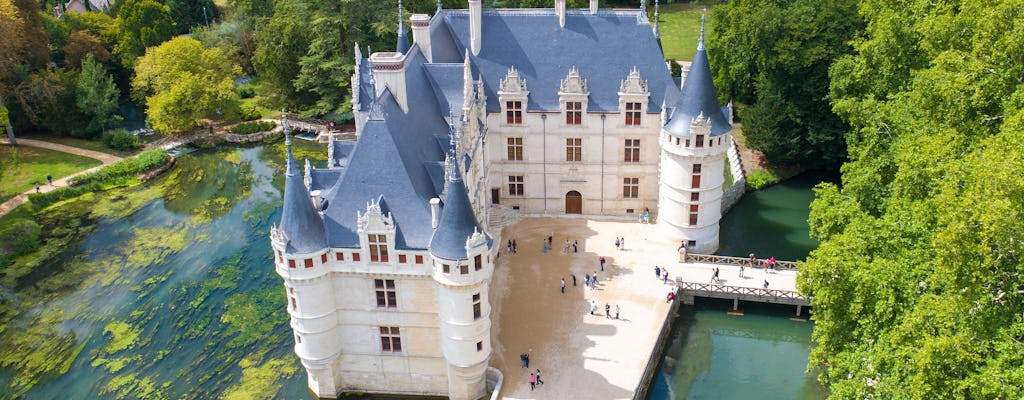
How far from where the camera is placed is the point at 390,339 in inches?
1543

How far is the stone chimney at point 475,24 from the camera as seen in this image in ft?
172

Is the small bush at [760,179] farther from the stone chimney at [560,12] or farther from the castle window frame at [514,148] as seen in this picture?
the stone chimney at [560,12]

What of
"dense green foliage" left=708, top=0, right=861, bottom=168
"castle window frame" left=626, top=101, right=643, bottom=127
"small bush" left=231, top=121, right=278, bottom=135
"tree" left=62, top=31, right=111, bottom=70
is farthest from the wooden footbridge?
"tree" left=62, top=31, right=111, bottom=70

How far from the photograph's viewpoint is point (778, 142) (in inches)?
2424

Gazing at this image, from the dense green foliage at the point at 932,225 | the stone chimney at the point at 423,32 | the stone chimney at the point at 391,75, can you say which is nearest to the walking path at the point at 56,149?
the stone chimney at the point at 423,32

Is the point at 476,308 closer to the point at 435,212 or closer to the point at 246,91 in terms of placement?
the point at 435,212

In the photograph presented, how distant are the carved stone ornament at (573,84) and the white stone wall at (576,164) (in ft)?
4.90

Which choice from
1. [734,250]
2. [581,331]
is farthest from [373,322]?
[734,250]

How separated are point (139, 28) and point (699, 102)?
59766 millimetres

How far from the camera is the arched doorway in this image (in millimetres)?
55375

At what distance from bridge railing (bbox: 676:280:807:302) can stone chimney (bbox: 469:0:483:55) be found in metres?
18.1

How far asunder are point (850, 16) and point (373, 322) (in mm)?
38785

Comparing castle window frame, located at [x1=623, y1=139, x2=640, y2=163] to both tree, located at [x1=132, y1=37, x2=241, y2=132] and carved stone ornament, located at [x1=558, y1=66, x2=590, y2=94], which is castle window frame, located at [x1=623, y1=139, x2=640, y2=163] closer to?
carved stone ornament, located at [x1=558, y1=66, x2=590, y2=94]

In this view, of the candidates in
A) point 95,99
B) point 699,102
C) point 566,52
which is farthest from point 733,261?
point 95,99
